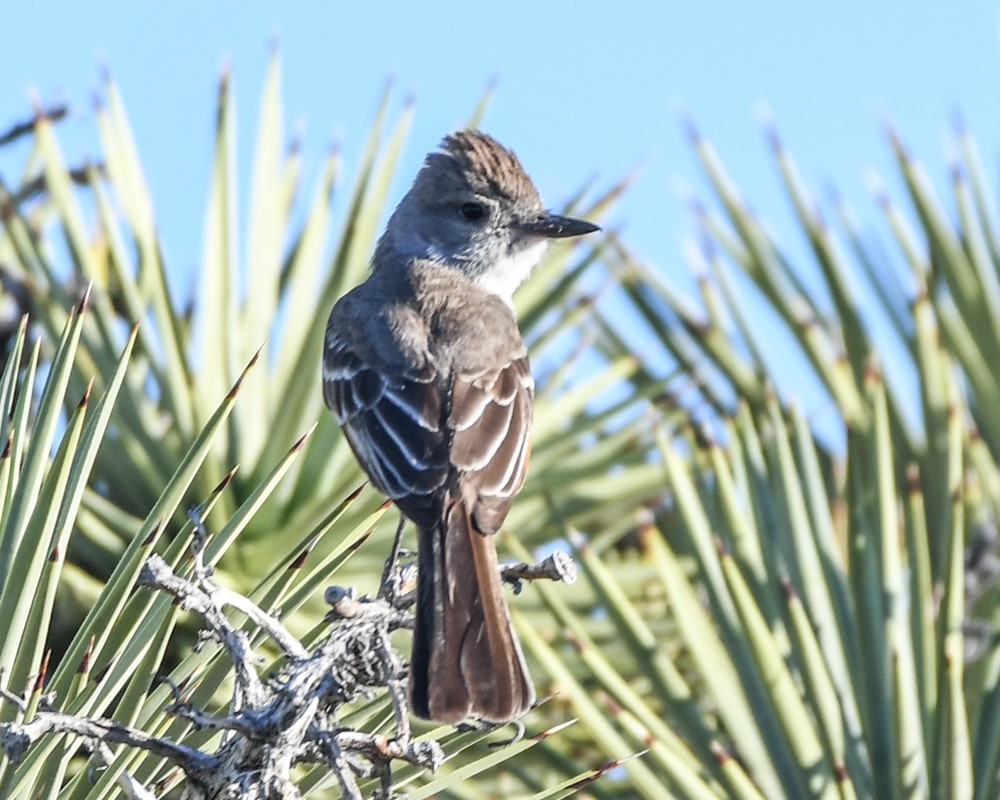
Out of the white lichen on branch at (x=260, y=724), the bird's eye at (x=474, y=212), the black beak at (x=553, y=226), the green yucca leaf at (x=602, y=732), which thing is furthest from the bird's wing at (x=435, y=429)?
the white lichen on branch at (x=260, y=724)

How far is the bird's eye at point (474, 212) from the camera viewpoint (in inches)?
204

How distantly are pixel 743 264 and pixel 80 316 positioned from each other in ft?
11.6

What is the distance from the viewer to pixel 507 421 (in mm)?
3902

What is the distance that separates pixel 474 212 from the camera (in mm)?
5199

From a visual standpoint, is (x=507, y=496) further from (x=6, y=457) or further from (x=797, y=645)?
A: (x=6, y=457)

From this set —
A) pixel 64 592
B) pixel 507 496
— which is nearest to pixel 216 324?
pixel 64 592

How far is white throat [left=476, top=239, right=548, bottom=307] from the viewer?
16.6 ft

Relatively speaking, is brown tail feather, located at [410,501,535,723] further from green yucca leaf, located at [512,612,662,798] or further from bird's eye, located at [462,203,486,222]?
bird's eye, located at [462,203,486,222]

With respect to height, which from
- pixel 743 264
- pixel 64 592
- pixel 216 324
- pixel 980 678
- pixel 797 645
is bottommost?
pixel 980 678

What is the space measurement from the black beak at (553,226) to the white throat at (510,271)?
54mm

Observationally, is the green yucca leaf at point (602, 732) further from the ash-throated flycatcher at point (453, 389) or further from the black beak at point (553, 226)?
the black beak at point (553, 226)

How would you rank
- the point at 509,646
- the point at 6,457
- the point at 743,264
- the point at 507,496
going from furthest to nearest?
the point at 743,264, the point at 507,496, the point at 509,646, the point at 6,457

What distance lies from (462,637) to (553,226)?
2.38 metres

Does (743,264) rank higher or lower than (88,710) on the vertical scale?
lower
